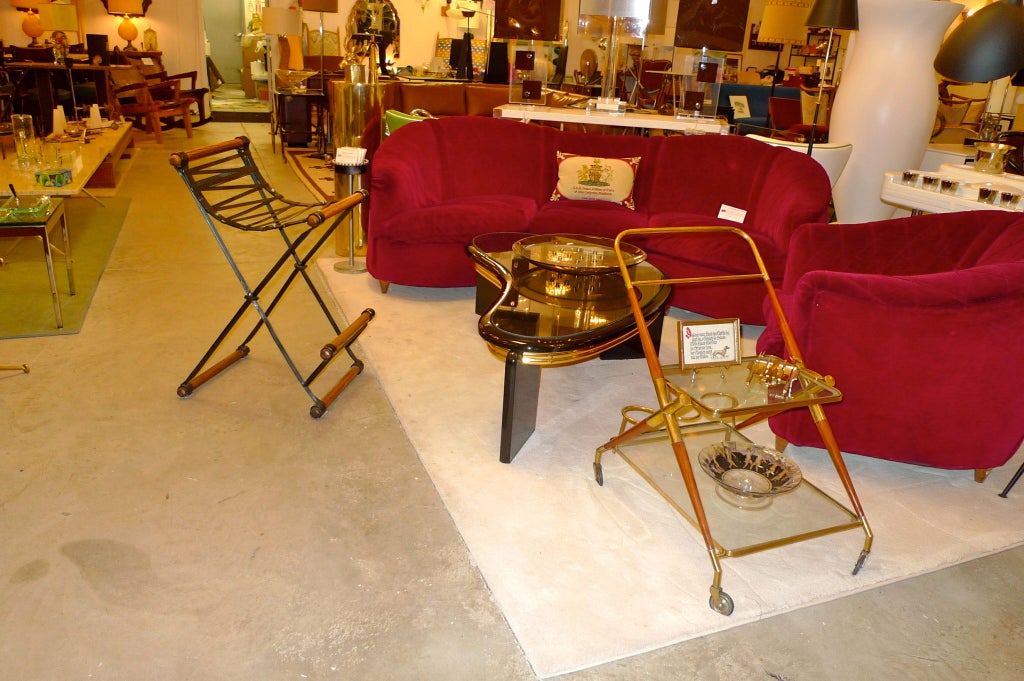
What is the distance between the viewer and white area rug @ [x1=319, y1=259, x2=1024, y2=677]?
80.4 inches

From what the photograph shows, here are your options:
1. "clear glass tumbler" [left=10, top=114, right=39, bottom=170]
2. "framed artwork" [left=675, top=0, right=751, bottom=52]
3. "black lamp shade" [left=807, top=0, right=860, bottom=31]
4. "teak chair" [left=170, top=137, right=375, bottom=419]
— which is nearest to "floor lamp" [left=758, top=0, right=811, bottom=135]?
"framed artwork" [left=675, top=0, right=751, bottom=52]

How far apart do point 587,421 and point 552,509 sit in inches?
25.5

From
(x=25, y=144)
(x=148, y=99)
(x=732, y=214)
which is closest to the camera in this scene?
(x=732, y=214)

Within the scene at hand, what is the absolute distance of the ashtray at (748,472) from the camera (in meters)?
2.24

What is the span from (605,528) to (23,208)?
2933 mm

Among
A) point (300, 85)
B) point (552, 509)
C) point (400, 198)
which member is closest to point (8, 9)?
point (300, 85)

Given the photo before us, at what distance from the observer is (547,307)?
9.53 feet

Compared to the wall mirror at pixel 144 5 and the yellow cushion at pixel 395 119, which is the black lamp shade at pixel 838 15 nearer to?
the yellow cushion at pixel 395 119

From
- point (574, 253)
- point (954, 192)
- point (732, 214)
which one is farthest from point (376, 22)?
point (954, 192)

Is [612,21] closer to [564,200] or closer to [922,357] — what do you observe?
[564,200]

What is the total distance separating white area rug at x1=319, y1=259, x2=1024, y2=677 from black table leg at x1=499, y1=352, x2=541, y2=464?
0.07 metres

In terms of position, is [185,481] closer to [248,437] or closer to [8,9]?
[248,437]

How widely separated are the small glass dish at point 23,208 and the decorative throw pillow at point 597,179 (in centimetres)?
266

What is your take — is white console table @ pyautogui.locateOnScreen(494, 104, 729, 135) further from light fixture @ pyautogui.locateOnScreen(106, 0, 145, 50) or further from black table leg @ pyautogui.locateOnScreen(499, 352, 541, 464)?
light fixture @ pyautogui.locateOnScreen(106, 0, 145, 50)
